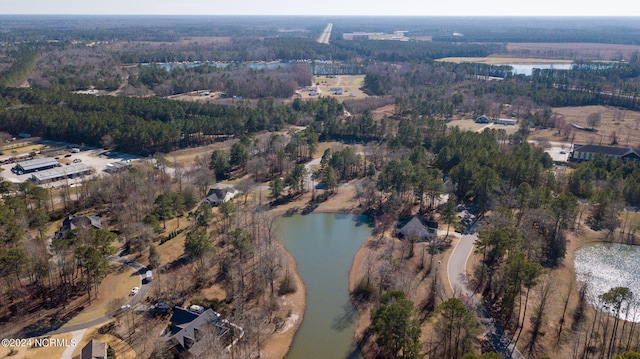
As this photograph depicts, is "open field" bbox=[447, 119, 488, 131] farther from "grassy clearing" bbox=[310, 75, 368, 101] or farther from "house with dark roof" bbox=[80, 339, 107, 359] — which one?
"house with dark roof" bbox=[80, 339, 107, 359]

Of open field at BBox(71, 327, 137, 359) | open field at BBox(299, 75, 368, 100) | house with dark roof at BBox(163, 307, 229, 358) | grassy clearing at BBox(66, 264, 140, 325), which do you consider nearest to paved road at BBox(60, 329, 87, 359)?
open field at BBox(71, 327, 137, 359)

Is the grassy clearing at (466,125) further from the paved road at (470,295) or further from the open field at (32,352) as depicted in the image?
the open field at (32,352)

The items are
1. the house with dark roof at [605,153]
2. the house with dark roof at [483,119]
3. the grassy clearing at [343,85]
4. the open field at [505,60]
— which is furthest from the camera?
the open field at [505,60]

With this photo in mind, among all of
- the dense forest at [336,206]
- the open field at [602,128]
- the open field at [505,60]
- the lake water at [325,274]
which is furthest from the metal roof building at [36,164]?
the open field at [505,60]

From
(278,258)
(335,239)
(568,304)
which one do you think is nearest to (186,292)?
(278,258)

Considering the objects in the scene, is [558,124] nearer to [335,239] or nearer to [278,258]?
[335,239]

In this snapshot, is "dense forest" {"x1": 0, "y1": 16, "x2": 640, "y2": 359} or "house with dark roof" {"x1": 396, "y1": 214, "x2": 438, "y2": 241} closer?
"dense forest" {"x1": 0, "y1": 16, "x2": 640, "y2": 359}
